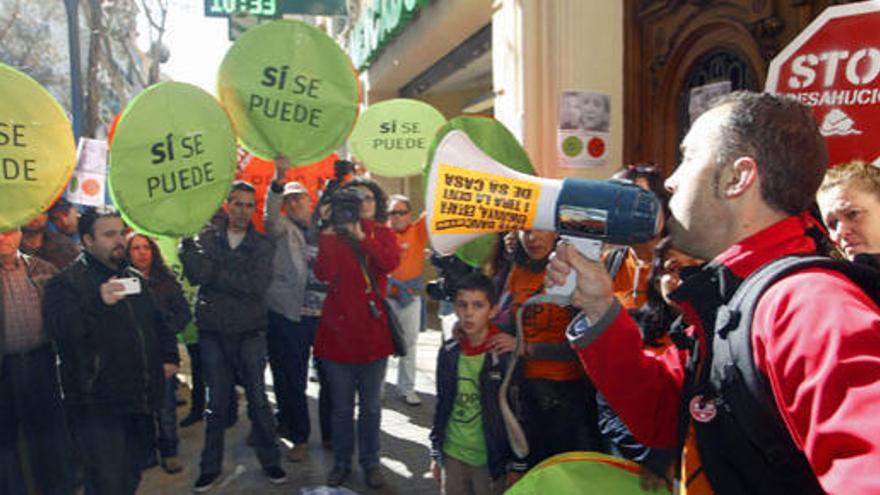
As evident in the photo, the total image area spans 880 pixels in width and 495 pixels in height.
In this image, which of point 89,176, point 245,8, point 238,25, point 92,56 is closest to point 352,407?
point 89,176

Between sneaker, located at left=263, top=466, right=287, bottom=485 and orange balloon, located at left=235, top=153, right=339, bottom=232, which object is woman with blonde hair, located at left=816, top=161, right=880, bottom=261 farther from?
orange balloon, located at left=235, top=153, right=339, bottom=232

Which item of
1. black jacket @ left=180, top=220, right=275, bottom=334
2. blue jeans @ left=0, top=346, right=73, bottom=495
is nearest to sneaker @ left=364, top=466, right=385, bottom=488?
black jacket @ left=180, top=220, right=275, bottom=334

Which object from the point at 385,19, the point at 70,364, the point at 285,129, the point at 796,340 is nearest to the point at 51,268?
the point at 70,364

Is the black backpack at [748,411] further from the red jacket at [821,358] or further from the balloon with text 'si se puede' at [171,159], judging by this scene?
the balloon with text 'si se puede' at [171,159]

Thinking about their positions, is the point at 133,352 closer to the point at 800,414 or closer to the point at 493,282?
the point at 493,282

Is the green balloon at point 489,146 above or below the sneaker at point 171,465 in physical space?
above

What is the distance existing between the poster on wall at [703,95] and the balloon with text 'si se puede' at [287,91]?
2037 millimetres

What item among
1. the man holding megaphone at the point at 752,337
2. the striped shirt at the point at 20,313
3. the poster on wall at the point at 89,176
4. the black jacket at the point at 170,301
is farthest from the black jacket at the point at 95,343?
the man holding megaphone at the point at 752,337

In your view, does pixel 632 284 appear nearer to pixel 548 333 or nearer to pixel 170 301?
pixel 548 333

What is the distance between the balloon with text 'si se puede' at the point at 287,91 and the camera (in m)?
3.41

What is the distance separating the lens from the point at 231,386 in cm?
375

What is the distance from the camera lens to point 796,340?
832mm

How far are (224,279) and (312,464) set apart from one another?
4.25 ft

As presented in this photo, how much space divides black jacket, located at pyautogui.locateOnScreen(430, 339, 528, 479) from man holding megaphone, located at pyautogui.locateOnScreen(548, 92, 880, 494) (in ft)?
4.73
